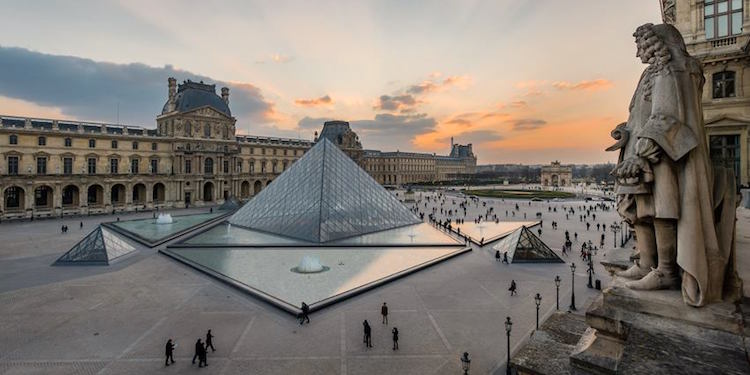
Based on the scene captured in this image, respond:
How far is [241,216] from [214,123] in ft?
84.3

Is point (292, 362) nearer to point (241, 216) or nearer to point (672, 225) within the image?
point (672, 225)

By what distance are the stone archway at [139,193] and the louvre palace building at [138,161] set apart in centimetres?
13

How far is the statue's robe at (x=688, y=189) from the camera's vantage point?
2949 millimetres

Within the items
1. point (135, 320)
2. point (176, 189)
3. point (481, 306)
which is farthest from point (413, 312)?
point (176, 189)

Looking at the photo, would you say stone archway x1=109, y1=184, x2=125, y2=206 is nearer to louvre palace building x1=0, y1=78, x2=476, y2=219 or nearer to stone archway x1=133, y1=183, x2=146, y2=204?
louvre palace building x1=0, y1=78, x2=476, y2=219

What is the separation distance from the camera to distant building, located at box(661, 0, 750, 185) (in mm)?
12625

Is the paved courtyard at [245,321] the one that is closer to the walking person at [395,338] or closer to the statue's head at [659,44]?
the walking person at [395,338]

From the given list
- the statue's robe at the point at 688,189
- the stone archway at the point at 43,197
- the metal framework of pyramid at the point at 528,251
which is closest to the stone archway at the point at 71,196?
the stone archway at the point at 43,197

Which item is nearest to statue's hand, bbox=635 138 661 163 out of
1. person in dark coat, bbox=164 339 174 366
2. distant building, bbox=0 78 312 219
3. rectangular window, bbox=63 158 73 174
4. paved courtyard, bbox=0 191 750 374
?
paved courtyard, bbox=0 191 750 374

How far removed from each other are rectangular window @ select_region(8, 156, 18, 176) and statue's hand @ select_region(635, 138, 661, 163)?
50931 millimetres

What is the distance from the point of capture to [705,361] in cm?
266

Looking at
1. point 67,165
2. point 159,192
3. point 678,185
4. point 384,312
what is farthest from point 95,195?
point 678,185

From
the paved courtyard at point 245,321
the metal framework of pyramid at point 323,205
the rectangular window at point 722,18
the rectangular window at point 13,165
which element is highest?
the rectangular window at point 722,18

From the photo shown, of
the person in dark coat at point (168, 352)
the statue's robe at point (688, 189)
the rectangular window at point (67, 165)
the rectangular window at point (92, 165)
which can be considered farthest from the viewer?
the rectangular window at point (92, 165)
